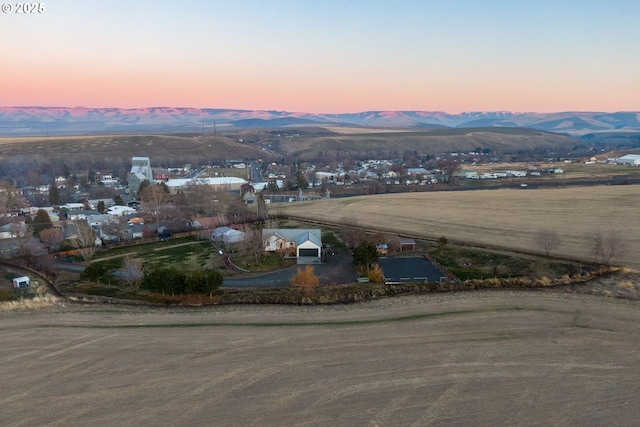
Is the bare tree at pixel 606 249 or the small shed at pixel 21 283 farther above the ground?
the bare tree at pixel 606 249

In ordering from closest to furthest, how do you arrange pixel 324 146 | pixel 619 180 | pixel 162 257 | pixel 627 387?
pixel 627 387 → pixel 162 257 → pixel 619 180 → pixel 324 146

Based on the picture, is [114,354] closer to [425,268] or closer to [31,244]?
[425,268]

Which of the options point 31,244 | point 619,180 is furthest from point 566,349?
point 619,180

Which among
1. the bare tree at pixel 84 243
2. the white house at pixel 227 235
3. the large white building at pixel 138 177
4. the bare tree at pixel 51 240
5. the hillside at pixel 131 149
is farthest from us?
the hillside at pixel 131 149

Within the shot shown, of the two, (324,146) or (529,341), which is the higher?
(324,146)

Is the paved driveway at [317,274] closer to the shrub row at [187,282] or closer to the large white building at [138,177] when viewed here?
the shrub row at [187,282]

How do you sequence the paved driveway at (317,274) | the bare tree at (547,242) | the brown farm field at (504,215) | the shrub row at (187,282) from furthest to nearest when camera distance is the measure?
the brown farm field at (504,215)
the bare tree at (547,242)
the paved driveway at (317,274)
the shrub row at (187,282)

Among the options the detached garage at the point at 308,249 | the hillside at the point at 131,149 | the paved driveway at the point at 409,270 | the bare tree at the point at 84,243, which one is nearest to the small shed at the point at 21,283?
the bare tree at the point at 84,243
